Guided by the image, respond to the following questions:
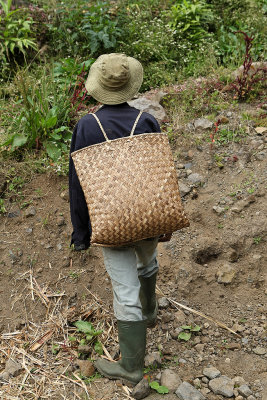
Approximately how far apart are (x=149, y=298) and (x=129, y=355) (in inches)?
22.2

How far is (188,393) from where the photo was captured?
2715 millimetres

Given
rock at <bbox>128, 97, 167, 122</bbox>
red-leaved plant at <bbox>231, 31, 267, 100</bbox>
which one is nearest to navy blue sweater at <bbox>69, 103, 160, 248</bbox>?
rock at <bbox>128, 97, 167, 122</bbox>

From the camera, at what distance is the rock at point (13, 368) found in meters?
3.01

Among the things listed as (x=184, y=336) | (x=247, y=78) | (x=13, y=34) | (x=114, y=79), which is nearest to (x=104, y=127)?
(x=114, y=79)

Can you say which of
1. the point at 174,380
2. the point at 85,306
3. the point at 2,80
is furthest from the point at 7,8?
the point at 174,380

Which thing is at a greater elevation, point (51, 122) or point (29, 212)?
point (51, 122)

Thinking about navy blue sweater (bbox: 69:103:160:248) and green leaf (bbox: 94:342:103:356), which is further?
green leaf (bbox: 94:342:103:356)

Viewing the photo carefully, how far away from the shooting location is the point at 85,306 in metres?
3.54

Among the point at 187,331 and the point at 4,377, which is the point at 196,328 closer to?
the point at 187,331

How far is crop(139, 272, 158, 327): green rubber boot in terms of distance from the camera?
3.18 meters

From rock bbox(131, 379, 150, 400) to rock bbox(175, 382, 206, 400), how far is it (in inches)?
7.4

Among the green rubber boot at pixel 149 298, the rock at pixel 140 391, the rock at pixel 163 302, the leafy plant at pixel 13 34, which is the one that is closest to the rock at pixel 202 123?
the rock at pixel 163 302

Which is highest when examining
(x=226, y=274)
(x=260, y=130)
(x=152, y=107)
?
(x=152, y=107)

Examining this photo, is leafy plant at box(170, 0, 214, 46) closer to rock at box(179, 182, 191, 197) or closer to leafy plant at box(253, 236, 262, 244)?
rock at box(179, 182, 191, 197)
